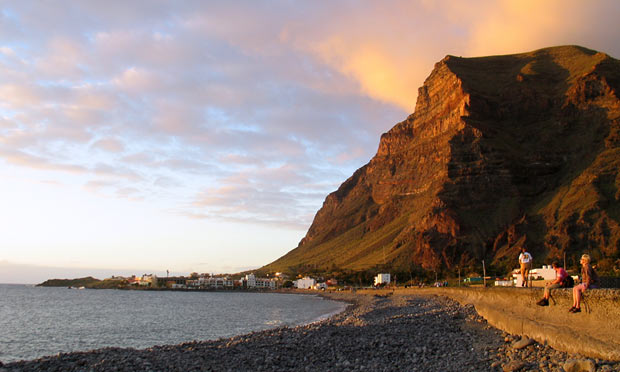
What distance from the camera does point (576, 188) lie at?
13475 cm

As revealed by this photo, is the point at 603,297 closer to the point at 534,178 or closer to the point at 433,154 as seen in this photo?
the point at 534,178

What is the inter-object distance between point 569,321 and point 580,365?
3.14 metres

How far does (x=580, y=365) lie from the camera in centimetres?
1131

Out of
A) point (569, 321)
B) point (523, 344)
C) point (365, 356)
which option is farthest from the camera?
point (365, 356)

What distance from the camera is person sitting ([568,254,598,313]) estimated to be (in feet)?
44.7

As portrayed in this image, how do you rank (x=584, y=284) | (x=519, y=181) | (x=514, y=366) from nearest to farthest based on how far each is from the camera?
1. (x=514, y=366)
2. (x=584, y=284)
3. (x=519, y=181)

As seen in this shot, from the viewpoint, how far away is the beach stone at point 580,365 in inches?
435

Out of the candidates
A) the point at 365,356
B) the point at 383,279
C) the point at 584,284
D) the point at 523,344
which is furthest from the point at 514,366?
the point at 383,279

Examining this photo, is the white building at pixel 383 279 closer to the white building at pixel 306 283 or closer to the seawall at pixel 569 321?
the white building at pixel 306 283

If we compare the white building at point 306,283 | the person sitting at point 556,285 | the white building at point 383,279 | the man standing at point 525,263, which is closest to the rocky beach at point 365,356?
the person sitting at point 556,285

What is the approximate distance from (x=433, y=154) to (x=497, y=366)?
18960cm

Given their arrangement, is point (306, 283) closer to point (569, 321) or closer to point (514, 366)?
point (569, 321)

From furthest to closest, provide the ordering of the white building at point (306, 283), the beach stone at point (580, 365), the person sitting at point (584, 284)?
the white building at point (306, 283) → the person sitting at point (584, 284) → the beach stone at point (580, 365)

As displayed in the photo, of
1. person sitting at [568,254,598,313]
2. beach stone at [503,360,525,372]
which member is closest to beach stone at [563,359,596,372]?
beach stone at [503,360,525,372]
